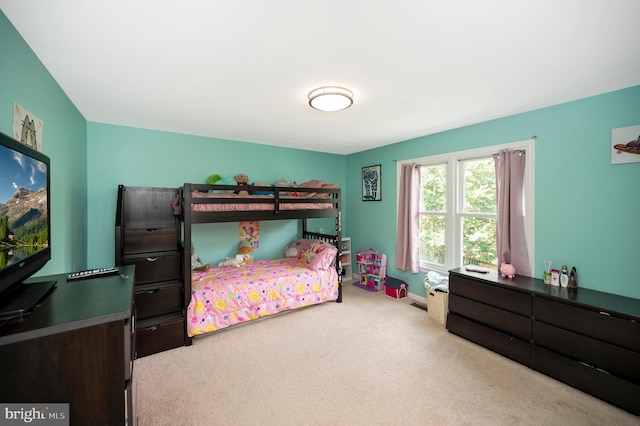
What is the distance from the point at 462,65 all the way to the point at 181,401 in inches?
121

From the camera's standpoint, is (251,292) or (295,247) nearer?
(251,292)

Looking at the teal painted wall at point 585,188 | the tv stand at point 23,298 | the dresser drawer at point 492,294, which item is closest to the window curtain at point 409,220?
the dresser drawer at point 492,294

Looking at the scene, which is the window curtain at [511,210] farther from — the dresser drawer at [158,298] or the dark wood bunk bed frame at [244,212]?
the dresser drawer at [158,298]

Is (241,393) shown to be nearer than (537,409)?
No

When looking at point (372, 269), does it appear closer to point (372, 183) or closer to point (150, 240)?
point (372, 183)

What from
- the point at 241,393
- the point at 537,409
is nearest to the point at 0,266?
the point at 241,393

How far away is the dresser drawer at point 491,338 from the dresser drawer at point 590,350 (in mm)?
151

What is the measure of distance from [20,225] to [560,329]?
3.51 meters

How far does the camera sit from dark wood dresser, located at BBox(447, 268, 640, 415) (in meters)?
1.90

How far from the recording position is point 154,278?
8.93 ft

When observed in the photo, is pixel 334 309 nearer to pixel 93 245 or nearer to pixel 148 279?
pixel 148 279

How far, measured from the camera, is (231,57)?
1749 mm
